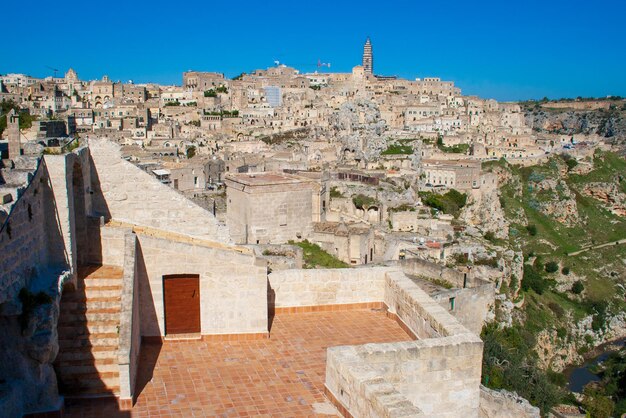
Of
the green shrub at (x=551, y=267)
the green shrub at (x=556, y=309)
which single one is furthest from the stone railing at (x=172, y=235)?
the green shrub at (x=551, y=267)

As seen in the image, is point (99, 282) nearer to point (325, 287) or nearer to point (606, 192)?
point (325, 287)

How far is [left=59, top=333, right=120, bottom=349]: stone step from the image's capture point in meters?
4.89

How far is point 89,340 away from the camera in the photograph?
16.3ft

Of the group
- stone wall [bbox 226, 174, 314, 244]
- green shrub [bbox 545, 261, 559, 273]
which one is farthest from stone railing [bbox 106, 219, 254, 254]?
green shrub [bbox 545, 261, 559, 273]

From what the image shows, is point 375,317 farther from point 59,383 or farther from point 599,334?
point 599,334

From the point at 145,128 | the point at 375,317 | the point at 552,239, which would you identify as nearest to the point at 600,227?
the point at 552,239

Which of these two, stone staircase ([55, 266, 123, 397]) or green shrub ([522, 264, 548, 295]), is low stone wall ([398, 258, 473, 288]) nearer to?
stone staircase ([55, 266, 123, 397])

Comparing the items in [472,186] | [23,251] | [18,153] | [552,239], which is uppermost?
[18,153]

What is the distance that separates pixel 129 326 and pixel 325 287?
259 cm

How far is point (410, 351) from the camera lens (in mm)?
4672

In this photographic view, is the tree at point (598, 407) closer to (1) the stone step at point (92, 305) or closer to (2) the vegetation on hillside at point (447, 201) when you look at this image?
(2) the vegetation on hillside at point (447, 201)

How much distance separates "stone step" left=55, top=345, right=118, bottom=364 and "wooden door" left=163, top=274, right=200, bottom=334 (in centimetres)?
103

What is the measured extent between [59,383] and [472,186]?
49799mm

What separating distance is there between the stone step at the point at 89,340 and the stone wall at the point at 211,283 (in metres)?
0.82
